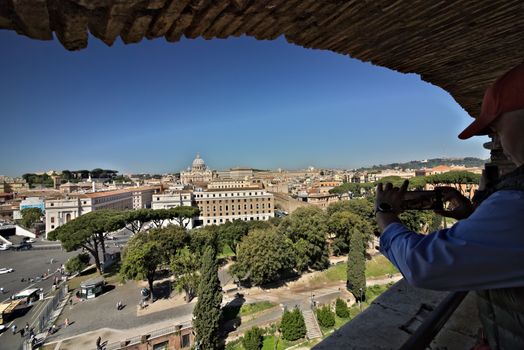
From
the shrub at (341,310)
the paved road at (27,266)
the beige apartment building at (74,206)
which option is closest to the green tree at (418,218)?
the shrub at (341,310)

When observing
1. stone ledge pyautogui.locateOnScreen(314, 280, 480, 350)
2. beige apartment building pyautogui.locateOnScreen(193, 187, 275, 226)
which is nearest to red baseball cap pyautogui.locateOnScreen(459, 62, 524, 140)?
stone ledge pyautogui.locateOnScreen(314, 280, 480, 350)

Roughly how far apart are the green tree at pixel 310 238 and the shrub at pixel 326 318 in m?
5.91

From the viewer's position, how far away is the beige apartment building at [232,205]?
40531 mm

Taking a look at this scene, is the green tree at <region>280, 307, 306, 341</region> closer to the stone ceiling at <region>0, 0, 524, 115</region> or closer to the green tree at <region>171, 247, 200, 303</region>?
the green tree at <region>171, 247, 200, 303</region>

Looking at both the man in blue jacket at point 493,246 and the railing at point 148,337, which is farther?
the railing at point 148,337

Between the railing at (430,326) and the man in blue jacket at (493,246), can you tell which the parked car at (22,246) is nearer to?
the railing at (430,326)

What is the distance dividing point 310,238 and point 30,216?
125 feet

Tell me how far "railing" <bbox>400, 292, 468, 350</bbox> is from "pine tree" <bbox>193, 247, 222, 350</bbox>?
12.6m

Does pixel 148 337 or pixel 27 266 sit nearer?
pixel 148 337

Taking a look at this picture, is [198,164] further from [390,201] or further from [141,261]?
[390,201]

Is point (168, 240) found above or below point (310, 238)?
above

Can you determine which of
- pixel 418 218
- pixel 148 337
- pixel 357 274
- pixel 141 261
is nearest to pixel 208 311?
pixel 148 337

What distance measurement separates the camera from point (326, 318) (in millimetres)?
14484

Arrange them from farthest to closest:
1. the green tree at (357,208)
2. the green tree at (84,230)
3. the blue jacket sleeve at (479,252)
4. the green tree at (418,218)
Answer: the green tree at (357,208)
the green tree at (418,218)
the green tree at (84,230)
the blue jacket sleeve at (479,252)
